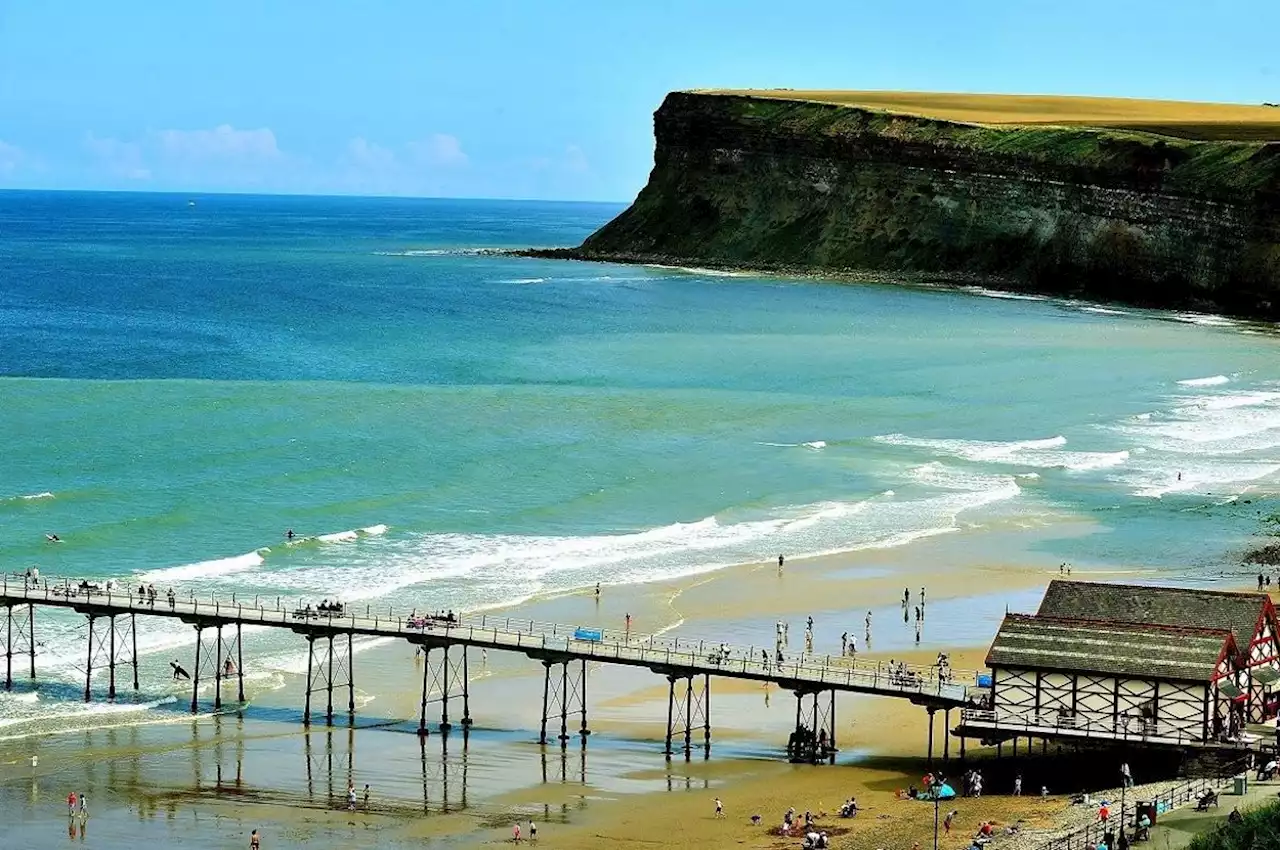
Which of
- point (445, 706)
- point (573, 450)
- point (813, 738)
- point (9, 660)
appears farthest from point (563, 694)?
point (573, 450)

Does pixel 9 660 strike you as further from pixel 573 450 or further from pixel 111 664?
pixel 573 450

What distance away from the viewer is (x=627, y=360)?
140625 millimetres

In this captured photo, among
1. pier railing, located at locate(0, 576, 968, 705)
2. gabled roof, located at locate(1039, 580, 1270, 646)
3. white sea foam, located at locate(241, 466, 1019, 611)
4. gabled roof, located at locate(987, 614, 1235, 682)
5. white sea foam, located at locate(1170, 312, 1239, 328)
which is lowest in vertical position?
white sea foam, located at locate(241, 466, 1019, 611)

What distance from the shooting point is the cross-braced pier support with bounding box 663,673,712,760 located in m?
53.0

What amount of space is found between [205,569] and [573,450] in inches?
1230

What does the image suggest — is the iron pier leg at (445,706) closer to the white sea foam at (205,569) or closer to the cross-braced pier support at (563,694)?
the cross-braced pier support at (563,694)

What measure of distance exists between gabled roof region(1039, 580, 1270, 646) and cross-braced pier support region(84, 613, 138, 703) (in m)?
25.6

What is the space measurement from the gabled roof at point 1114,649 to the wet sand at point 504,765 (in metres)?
4.04

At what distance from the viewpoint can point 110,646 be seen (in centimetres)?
5962

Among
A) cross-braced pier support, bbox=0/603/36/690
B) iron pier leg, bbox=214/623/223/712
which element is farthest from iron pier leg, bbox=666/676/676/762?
cross-braced pier support, bbox=0/603/36/690

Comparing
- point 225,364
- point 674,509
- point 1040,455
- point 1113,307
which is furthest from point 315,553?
point 1113,307

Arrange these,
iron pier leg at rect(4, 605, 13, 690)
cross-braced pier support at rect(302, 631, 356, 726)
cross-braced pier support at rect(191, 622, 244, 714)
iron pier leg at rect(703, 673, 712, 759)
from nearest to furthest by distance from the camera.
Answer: iron pier leg at rect(703, 673, 712, 759) → cross-braced pier support at rect(302, 631, 356, 726) → cross-braced pier support at rect(191, 622, 244, 714) → iron pier leg at rect(4, 605, 13, 690)

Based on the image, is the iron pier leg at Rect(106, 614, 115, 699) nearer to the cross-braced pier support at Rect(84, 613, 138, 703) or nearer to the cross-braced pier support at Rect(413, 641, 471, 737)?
the cross-braced pier support at Rect(84, 613, 138, 703)

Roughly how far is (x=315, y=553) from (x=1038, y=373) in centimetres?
7001
